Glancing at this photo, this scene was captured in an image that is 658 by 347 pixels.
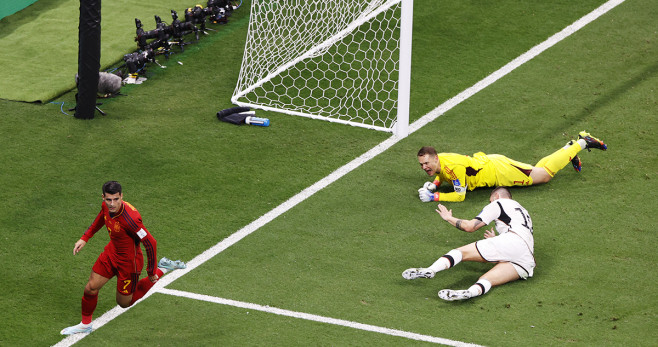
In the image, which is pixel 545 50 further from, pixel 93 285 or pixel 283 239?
pixel 93 285

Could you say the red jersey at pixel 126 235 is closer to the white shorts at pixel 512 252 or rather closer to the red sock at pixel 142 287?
the red sock at pixel 142 287

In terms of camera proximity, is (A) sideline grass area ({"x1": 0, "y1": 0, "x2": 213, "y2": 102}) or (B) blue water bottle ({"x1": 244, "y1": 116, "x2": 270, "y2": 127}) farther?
(A) sideline grass area ({"x1": 0, "y1": 0, "x2": 213, "y2": 102})

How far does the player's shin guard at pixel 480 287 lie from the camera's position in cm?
1016

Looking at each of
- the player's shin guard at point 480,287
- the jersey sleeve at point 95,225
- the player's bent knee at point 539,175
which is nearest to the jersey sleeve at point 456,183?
the player's bent knee at point 539,175

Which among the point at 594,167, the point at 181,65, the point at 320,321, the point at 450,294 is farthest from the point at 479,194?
the point at 181,65

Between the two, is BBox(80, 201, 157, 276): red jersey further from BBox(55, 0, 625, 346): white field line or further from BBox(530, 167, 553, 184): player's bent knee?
BBox(530, 167, 553, 184): player's bent knee

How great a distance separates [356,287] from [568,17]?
8.46 meters

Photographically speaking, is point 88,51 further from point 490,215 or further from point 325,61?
point 490,215

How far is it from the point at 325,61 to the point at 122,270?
268 inches

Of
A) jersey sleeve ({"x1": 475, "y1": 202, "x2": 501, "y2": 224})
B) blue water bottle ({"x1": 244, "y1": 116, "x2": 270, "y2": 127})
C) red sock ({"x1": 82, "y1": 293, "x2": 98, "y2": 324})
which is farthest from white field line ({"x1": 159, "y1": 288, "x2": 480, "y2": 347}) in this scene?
blue water bottle ({"x1": 244, "y1": 116, "x2": 270, "y2": 127})

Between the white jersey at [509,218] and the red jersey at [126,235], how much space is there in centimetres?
347

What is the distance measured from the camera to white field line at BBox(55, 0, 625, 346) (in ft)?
34.8

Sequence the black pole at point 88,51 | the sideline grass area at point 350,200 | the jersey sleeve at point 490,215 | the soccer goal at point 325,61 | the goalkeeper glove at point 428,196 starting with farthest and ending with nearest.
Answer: the soccer goal at point 325,61
the black pole at point 88,51
the goalkeeper glove at point 428,196
the jersey sleeve at point 490,215
the sideline grass area at point 350,200

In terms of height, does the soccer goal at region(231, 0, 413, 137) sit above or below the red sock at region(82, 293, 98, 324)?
above
